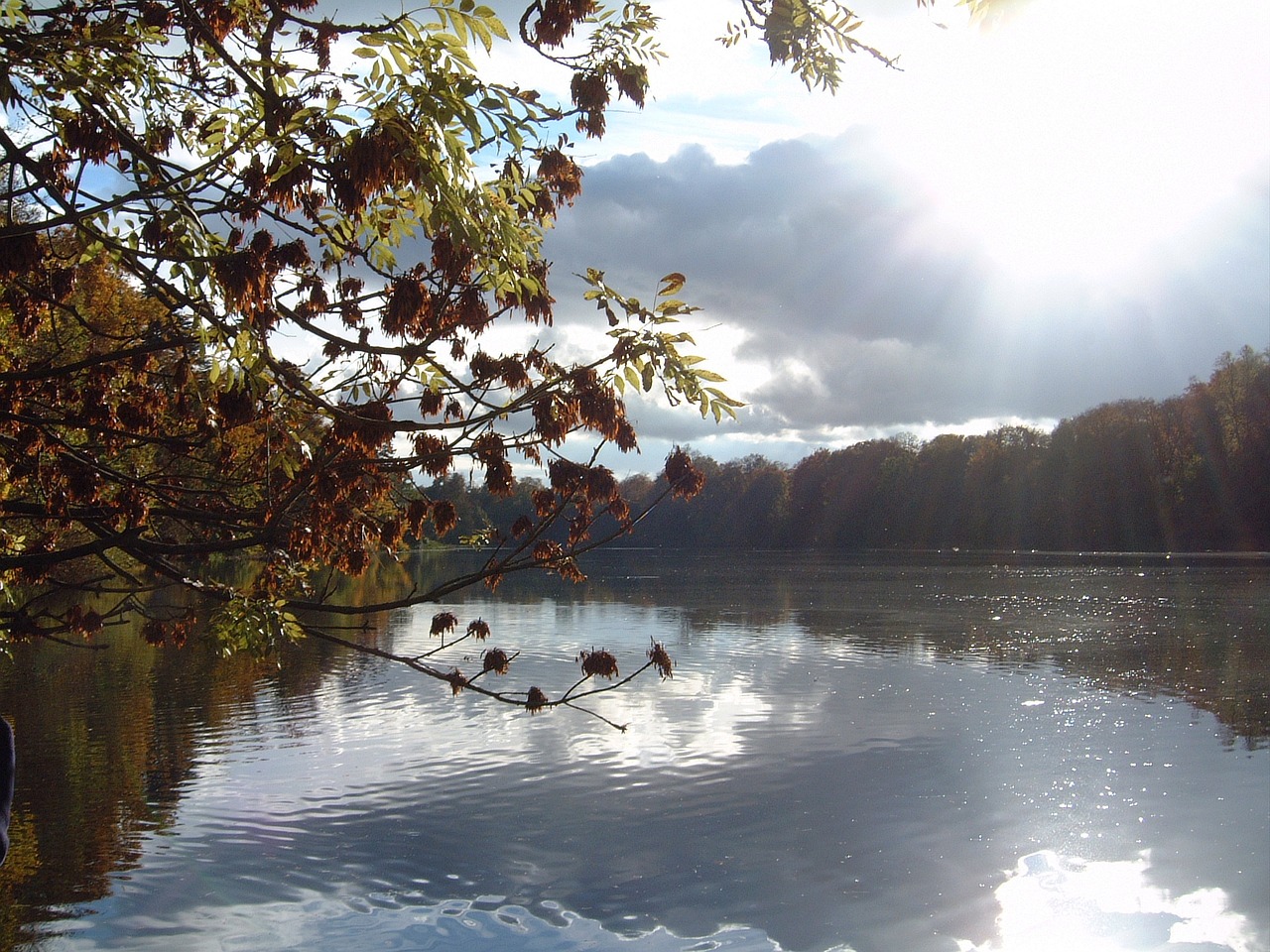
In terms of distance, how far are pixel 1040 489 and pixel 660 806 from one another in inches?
4371

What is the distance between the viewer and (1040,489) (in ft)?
376

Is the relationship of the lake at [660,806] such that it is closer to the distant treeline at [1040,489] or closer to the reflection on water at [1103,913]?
the reflection on water at [1103,913]

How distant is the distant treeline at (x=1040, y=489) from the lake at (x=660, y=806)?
43.9m

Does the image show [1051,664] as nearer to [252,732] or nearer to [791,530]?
[252,732]

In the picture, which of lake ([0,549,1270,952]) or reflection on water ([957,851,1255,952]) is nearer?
reflection on water ([957,851,1255,952])

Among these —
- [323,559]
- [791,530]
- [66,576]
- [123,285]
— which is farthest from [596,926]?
[791,530]

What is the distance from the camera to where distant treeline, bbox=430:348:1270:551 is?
95188mm

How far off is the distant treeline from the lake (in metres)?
43.9

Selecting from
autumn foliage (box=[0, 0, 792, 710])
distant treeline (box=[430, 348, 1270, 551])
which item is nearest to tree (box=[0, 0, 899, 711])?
autumn foliage (box=[0, 0, 792, 710])

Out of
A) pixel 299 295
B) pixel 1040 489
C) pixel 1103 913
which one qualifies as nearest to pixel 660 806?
pixel 1103 913

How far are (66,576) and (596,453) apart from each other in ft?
116

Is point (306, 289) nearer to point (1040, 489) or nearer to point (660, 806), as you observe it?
point (660, 806)

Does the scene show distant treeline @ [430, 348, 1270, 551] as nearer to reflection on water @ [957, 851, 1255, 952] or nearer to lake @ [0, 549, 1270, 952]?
lake @ [0, 549, 1270, 952]

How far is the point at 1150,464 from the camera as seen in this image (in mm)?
102312
